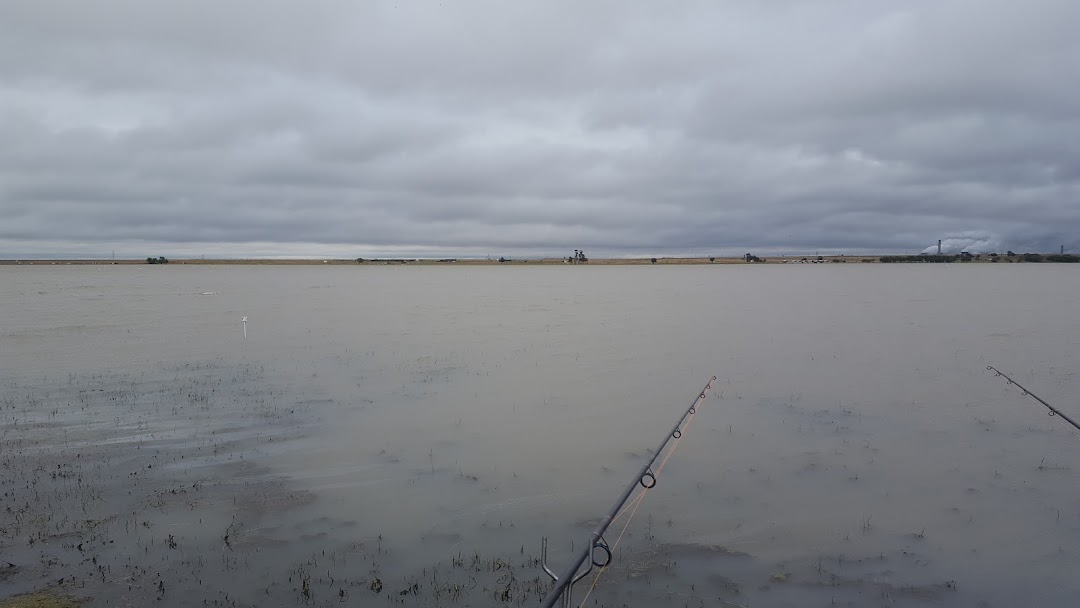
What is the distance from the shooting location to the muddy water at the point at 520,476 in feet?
26.2

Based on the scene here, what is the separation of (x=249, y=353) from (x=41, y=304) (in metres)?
35.2

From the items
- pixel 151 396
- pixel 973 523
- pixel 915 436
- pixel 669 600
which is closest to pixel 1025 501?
pixel 973 523

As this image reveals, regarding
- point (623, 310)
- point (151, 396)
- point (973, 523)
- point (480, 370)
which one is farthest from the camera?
point (623, 310)

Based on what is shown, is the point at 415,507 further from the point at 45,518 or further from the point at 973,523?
the point at 973,523

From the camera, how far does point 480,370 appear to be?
21.7m

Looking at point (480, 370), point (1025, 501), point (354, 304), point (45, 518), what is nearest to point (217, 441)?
point (45, 518)

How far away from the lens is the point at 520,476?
454 inches

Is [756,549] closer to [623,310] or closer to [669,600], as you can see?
[669,600]

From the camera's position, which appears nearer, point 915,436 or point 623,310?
point 915,436

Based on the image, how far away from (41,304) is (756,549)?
56464 mm

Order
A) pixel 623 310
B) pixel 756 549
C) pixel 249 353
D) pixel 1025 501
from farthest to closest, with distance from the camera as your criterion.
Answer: pixel 623 310 → pixel 249 353 → pixel 1025 501 → pixel 756 549

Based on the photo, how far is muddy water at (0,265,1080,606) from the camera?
26.2ft

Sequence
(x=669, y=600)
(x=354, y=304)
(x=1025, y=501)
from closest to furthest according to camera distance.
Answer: (x=669, y=600), (x=1025, y=501), (x=354, y=304)

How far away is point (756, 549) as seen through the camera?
8.85 meters
